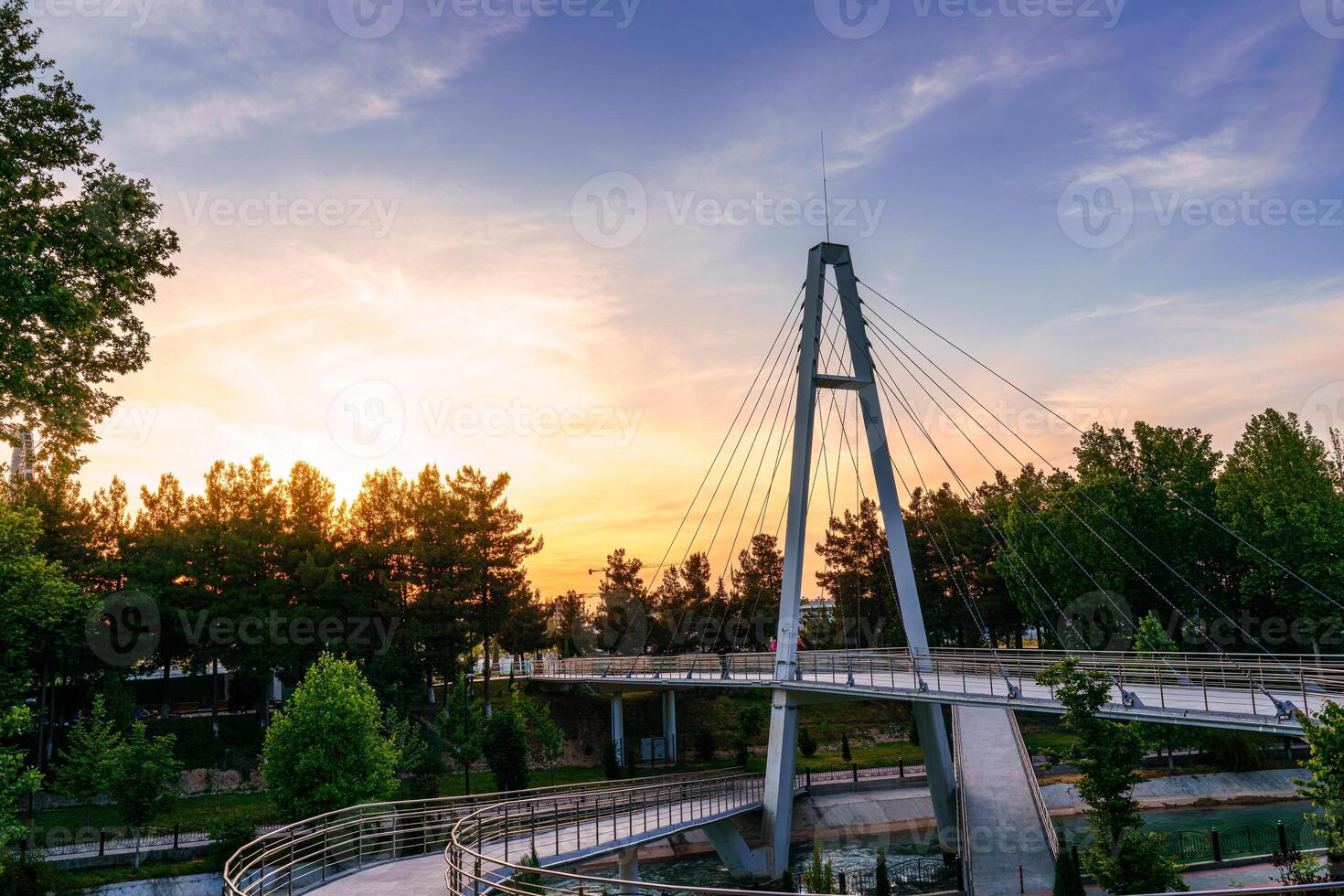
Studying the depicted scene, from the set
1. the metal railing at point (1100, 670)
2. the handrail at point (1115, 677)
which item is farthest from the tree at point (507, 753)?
the metal railing at point (1100, 670)

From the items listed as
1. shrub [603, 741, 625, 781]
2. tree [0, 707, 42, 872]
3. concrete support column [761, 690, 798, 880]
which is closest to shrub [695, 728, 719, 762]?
shrub [603, 741, 625, 781]

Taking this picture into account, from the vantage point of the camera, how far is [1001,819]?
2708 cm

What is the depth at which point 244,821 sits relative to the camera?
103 ft

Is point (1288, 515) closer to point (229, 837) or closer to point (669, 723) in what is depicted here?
point (669, 723)

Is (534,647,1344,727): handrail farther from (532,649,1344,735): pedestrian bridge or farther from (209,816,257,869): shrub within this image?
(209,816,257,869): shrub

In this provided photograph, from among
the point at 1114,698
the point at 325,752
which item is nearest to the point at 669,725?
the point at 325,752

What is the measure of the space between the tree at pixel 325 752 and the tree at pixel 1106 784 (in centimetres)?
1979

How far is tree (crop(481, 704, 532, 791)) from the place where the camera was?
40.2 metres

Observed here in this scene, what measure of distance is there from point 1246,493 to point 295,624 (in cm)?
4968

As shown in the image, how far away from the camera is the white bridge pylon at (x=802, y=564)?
3238cm

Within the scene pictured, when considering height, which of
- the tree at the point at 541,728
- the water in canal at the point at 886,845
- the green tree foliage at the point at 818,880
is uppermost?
the tree at the point at 541,728

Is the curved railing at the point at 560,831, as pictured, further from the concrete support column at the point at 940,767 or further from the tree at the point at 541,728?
the tree at the point at 541,728

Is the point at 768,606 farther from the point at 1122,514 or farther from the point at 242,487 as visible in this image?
the point at 242,487

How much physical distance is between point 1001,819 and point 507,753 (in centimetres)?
2138
